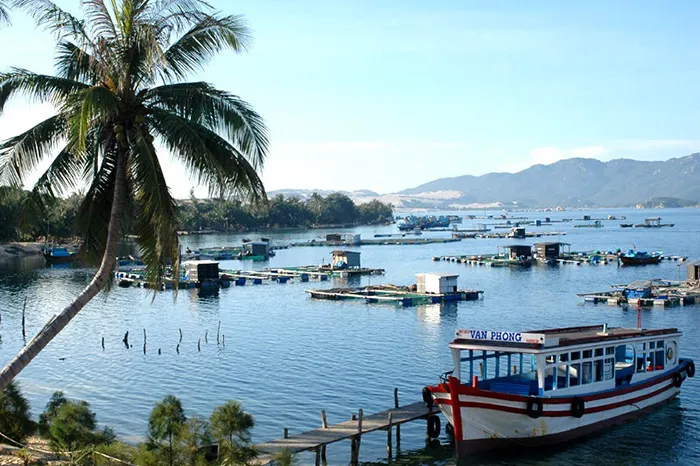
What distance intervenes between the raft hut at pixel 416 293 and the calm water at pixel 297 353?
228 cm

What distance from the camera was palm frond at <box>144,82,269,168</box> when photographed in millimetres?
17766

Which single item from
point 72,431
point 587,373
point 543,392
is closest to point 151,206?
point 72,431

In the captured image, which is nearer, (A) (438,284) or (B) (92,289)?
(B) (92,289)

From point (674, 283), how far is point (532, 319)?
81.4 feet

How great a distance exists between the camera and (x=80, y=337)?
187 ft

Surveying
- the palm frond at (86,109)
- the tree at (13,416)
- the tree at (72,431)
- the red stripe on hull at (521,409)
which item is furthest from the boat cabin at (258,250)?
the palm frond at (86,109)

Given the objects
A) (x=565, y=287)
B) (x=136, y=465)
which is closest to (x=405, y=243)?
(x=565, y=287)

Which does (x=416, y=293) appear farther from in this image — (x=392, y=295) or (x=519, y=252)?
(x=519, y=252)

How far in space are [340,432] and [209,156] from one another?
14011 mm

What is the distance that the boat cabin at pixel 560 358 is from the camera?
94.4ft

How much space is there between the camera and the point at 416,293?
7862cm

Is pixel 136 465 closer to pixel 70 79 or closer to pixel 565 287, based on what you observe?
pixel 70 79

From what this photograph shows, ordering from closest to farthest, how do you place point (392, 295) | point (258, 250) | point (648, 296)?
point (648, 296)
point (392, 295)
point (258, 250)

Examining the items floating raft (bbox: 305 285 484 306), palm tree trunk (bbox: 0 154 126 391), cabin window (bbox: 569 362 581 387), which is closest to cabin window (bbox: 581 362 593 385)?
cabin window (bbox: 569 362 581 387)
